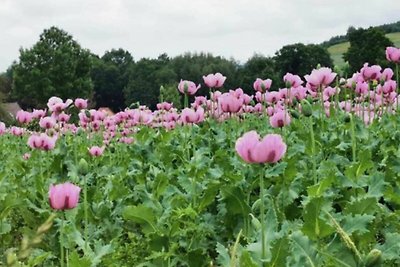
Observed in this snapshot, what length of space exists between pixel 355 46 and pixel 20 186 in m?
30.9

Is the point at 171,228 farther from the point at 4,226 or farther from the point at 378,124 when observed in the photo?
the point at 378,124

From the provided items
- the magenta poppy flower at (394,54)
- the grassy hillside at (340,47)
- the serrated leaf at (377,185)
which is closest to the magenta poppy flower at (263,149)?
the serrated leaf at (377,185)

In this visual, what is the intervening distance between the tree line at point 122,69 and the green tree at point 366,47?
6 cm

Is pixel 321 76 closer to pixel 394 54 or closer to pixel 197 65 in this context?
pixel 394 54

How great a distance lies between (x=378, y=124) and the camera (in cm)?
598

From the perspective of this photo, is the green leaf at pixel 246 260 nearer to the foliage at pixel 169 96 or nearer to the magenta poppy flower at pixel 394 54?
the magenta poppy flower at pixel 394 54

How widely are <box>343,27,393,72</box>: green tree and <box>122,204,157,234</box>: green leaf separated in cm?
2634

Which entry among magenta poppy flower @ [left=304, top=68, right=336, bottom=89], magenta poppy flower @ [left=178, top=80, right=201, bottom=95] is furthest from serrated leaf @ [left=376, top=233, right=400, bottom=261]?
magenta poppy flower @ [left=178, top=80, right=201, bottom=95]

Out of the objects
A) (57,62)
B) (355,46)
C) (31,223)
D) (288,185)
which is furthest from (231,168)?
(57,62)

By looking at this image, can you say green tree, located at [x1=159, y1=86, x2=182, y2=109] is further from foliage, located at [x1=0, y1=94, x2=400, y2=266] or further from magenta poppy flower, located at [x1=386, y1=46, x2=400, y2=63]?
magenta poppy flower, located at [x1=386, y1=46, x2=400, y2=63]

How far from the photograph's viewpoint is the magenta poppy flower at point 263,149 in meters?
2.16

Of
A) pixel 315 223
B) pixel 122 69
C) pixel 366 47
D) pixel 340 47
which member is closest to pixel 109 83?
pixel 122 69

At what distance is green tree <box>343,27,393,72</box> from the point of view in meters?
30.4

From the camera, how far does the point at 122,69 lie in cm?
8425
